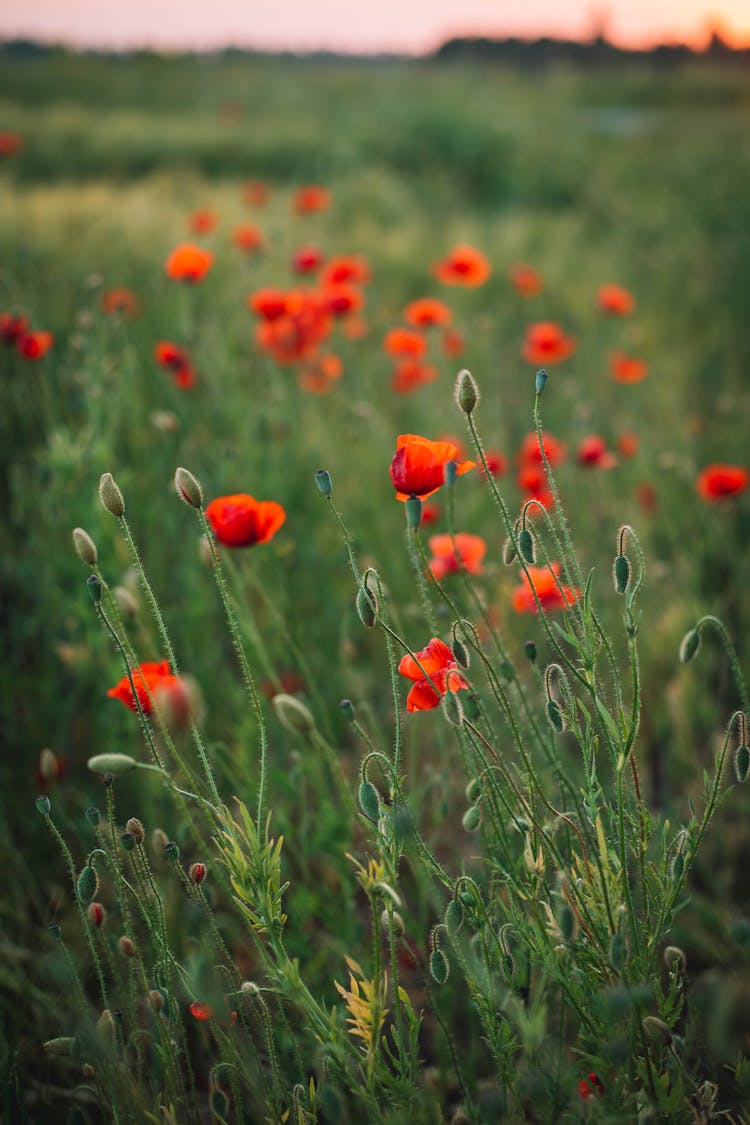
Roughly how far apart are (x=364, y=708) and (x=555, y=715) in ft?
1.58

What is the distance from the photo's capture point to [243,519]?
1.27m

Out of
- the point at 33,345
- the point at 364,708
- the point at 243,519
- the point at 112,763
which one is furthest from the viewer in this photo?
the point at 33,345

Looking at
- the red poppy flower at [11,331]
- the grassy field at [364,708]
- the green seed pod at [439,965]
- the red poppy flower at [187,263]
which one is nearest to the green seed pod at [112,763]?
the grassy field at [364,708]

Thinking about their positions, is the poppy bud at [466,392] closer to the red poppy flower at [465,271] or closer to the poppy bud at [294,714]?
the poppy bud at [294,714]

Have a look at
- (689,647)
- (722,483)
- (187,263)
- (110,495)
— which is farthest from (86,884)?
(187,263)

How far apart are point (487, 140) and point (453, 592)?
35.2ft

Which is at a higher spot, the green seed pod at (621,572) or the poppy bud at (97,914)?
the green seed pod at (621,572)

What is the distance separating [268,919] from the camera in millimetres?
951

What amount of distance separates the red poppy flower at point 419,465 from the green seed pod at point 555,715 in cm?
31

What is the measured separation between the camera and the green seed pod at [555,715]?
101 cm

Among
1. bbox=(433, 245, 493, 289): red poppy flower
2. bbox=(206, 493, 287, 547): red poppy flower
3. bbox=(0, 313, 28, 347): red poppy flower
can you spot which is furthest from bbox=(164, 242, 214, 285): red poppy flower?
bbox=(206, 493, 287, 547): red poppy flower

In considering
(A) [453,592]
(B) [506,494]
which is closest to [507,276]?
(B) [506,494]

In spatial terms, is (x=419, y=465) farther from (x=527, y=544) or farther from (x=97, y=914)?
(x=97, y=914)

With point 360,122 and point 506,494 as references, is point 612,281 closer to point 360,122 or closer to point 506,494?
point 506,494
